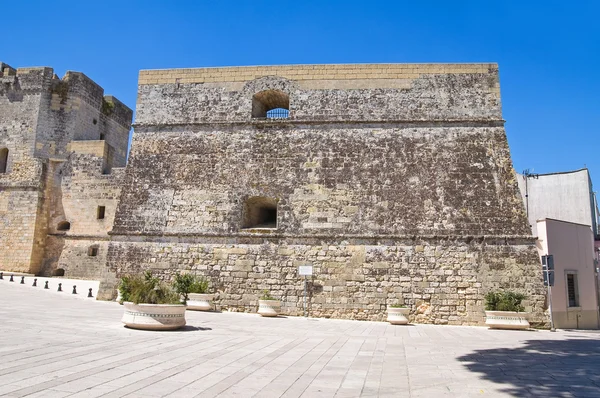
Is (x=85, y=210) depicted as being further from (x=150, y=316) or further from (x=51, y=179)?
(x=150, y=316)

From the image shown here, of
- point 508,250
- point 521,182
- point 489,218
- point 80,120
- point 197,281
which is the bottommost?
point 197,281

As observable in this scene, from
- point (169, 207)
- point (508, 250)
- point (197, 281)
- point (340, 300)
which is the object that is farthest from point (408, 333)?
point (169, 207)

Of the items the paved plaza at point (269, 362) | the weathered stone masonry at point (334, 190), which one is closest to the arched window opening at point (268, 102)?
the weathered stone masonry at point (334, 190)

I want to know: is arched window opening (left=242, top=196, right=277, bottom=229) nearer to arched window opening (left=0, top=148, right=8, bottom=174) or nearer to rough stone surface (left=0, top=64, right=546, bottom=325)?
rough stone surface (left=0, top=64, right=546, bottom=325)

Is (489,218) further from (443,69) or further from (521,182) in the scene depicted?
(521,182)

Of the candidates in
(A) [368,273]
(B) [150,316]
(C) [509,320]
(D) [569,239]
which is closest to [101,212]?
(A) [368,273]

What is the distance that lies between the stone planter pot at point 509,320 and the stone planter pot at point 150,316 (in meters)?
8.10

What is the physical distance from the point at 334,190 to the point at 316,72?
3.97 metres

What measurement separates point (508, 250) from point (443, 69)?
5937 mm

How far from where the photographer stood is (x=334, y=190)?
45.2ft

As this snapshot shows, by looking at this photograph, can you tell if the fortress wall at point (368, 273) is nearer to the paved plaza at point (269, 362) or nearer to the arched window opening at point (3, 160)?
the paved plaza at point (269, 362)

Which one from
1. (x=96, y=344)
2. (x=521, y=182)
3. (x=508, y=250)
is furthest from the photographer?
(x=521, y=182)

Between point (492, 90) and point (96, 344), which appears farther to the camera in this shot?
point (492, 90)

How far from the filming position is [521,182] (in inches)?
781
